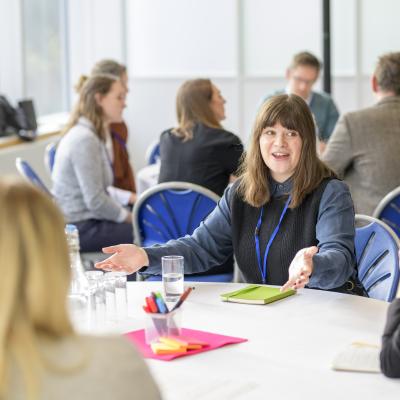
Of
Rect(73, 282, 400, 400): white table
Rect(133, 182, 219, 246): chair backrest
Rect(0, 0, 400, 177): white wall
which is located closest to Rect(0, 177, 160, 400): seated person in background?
Rect(73, 282, 400, 400): white table

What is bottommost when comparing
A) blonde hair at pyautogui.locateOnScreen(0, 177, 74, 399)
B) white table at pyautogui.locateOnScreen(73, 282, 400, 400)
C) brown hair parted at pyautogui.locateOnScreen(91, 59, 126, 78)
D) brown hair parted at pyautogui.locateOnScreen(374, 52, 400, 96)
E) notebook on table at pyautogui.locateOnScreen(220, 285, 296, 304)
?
white table at pyautogui.locateOnScreen(73, 282, 400, 400)

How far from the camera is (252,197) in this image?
277 cm

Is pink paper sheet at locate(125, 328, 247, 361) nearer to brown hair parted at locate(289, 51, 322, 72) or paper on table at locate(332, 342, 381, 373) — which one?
paper on table at locate(332, 342, 381, 373)

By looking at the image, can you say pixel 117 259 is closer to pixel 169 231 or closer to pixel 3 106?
pixel 169 231

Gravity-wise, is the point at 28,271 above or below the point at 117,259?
above

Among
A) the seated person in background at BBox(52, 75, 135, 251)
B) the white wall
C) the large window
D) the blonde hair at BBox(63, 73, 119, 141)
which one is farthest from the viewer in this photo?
the white wall

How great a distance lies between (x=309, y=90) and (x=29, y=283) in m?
4.96

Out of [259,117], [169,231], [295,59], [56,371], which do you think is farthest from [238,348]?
[295,59]

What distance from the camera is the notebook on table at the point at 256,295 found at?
7.58 feet

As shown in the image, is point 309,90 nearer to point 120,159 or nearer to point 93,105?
point 120,159

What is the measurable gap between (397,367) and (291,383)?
0.21 m

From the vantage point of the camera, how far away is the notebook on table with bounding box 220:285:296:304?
2311 millimetres

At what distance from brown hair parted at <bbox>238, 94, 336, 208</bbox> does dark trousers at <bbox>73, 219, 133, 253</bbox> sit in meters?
1.79

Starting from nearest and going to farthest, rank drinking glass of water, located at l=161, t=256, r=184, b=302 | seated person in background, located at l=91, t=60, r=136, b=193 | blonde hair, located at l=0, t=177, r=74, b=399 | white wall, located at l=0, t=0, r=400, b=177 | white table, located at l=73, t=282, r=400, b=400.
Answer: blonde hair, located at l=0, t=177, r=74, b=399, white table, located at l=73, t=282, r=400, b=400, drinking glass of water, located at l=161, t=256, r=184, b=302, seated person in background, located at l=91, t=60, r=136, b=193, white wall, located at l=0, t=0, r=400, b=177
